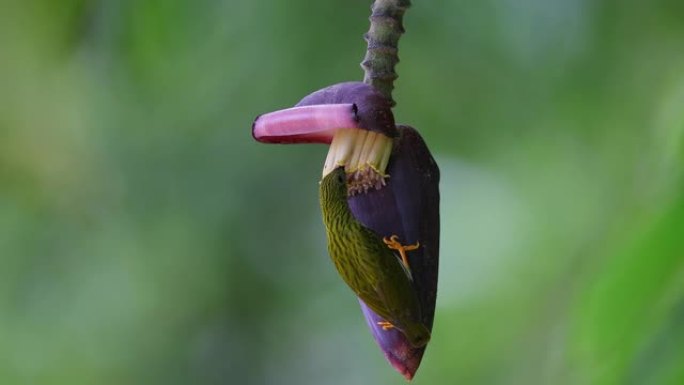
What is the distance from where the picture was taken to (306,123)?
0.58 meters

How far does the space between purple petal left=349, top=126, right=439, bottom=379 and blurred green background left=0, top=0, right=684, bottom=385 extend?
0.27 meters

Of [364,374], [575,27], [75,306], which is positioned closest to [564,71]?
[575,27]

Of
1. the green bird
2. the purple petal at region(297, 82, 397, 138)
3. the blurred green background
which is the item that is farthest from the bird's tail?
the blurred green background

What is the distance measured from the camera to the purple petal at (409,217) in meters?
0.56

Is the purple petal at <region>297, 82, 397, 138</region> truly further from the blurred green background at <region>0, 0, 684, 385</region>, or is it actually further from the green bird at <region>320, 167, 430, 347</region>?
the blurred green background at <region>0, 0, 684, 385</region>

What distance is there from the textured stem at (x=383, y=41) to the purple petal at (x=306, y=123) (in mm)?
32

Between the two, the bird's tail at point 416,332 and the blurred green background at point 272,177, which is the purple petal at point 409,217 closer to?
the bird's tail at point 416,332

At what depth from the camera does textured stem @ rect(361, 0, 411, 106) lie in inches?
22.5

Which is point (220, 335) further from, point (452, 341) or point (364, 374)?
point (452, 341)

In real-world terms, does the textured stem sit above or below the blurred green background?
above

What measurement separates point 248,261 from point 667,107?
124cm

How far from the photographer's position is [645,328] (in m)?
0.43

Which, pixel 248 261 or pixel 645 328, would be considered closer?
pixel 645 328

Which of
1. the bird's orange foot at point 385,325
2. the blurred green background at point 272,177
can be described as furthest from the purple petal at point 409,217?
the blurred green background at point 272,177
